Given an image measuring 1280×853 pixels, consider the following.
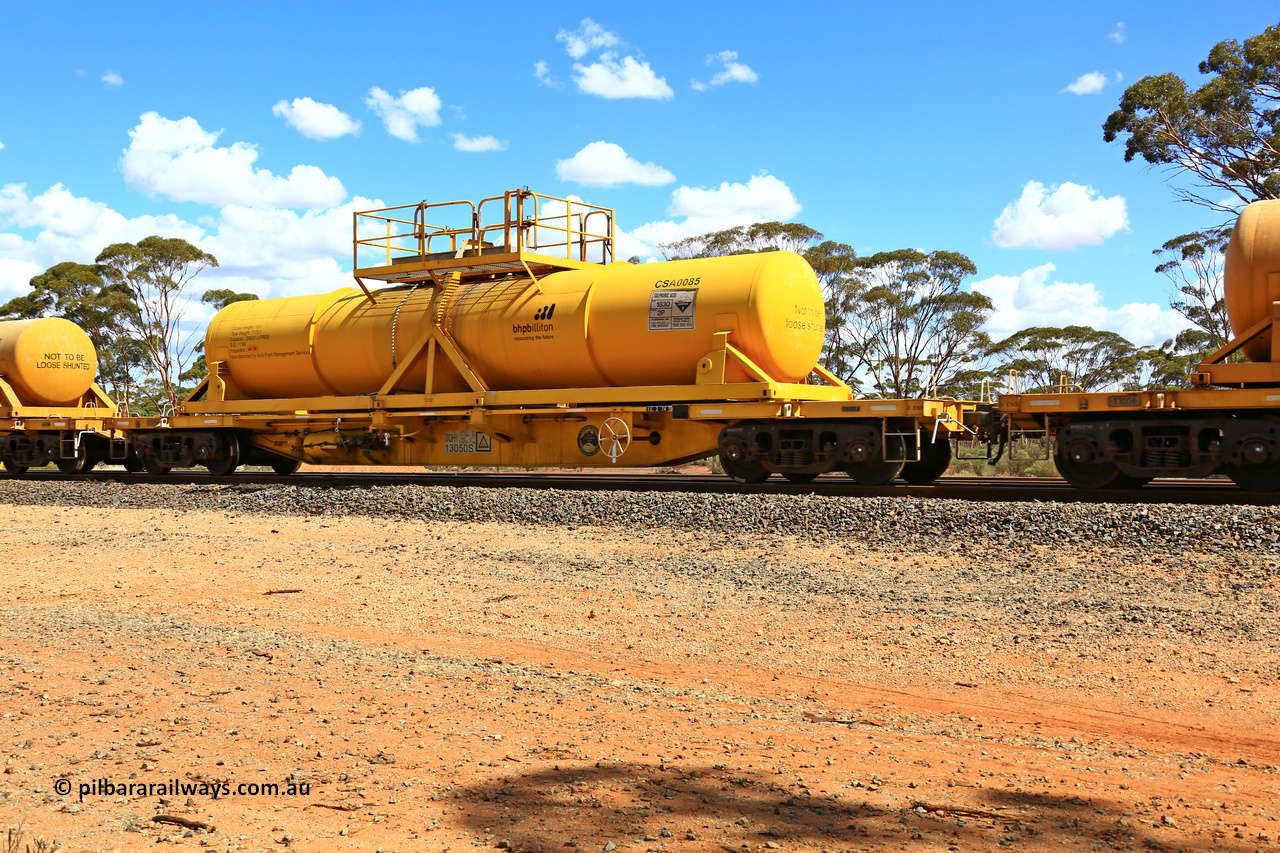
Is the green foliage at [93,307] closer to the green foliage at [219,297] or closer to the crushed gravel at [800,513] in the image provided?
the green foliage at [219,297]

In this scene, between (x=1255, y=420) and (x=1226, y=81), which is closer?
(x=1255, y=420)

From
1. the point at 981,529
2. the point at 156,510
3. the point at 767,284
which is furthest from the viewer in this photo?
the point at 156,510

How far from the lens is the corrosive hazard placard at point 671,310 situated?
49.0 ft

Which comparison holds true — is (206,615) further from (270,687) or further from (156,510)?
(156,510)

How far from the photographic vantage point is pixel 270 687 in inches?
241

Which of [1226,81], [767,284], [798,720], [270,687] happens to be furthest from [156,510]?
[1226,81]

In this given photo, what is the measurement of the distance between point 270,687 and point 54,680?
51.7 inches

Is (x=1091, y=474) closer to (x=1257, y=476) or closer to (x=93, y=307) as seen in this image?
(x=1257, y=476)

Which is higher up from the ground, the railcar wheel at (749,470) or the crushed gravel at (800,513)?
the railcar wheel at (749,470)

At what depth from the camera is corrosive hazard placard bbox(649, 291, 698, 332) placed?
14.9m

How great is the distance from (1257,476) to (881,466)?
4287 mm

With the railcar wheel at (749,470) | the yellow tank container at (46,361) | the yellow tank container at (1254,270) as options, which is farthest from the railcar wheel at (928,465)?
the yellow tank container at (46,361)

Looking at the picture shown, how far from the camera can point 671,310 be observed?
1502cm

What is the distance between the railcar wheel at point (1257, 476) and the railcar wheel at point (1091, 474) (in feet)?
3.89
